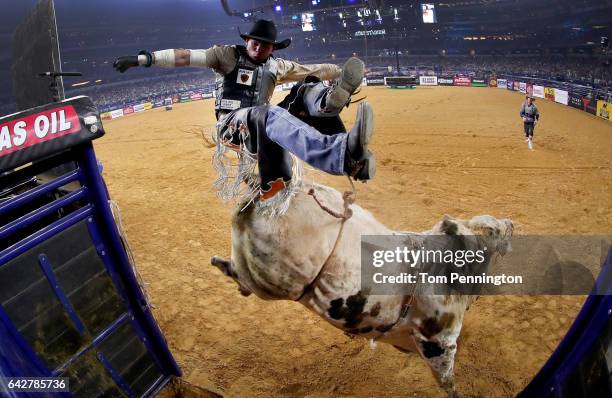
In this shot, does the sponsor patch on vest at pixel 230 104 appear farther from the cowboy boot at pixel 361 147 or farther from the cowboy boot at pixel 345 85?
the cowboy boot at pixel 361 147

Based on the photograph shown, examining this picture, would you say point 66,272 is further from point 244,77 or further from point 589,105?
point 589,105

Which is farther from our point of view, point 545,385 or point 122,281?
point 122,281

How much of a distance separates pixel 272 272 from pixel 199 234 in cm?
625

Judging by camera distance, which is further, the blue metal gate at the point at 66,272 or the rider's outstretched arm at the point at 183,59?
the rider's outstretched arm at the point at 183,59

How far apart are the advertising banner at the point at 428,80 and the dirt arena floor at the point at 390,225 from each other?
1551 centimetres

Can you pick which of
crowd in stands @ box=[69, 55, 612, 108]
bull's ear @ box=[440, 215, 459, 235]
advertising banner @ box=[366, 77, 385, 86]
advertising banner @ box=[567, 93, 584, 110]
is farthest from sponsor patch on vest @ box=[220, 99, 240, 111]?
advertising banner @ box=[366, 77, 385, 86]


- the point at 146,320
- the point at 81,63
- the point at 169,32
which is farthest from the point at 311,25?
the point at 146,320

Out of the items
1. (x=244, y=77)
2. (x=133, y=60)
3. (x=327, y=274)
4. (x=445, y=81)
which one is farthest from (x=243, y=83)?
(x=445, y=81)

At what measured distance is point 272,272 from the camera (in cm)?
268

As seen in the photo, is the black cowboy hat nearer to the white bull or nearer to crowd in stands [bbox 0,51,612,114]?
the white bull

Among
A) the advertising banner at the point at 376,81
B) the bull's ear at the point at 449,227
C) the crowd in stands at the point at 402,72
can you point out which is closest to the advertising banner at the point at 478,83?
the crowd in stands at the point at 402,72

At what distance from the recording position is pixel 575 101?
1992cm

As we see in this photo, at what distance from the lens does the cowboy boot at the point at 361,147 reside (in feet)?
5.85

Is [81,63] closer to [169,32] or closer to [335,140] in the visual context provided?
[169,32]
